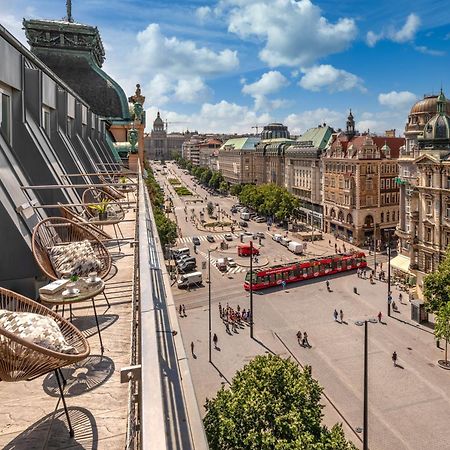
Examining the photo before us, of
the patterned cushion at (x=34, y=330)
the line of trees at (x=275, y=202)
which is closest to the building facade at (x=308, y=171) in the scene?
the line of trees at (x=275, y=202)

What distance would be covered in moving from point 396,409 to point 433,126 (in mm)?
29993

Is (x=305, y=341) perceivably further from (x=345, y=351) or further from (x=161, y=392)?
(x=161, y=392)

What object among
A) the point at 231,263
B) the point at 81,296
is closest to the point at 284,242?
the point at 231,263

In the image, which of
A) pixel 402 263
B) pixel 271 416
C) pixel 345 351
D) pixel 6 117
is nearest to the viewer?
pixel 6 117

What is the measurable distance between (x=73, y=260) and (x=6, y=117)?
15.6 feet

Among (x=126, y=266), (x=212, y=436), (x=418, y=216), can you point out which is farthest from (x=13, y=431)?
(x=418, y=216)

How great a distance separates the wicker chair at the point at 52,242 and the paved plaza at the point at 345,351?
12.7 metres

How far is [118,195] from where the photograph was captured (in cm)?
2111

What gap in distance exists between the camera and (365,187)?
6819 centimetres

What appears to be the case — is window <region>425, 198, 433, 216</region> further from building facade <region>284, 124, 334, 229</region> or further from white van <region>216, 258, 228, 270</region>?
building facade <region>284, 124, 334, 229</region>

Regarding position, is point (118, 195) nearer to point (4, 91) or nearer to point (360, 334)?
point (4, 91)

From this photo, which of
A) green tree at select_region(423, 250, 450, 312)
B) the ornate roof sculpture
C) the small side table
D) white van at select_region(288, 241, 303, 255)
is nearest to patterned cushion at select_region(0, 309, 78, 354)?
the small side table

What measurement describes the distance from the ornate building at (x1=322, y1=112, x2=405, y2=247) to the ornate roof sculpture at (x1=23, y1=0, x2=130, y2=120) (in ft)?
136

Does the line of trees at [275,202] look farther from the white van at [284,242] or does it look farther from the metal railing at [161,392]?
the metal railing at [161,392]
